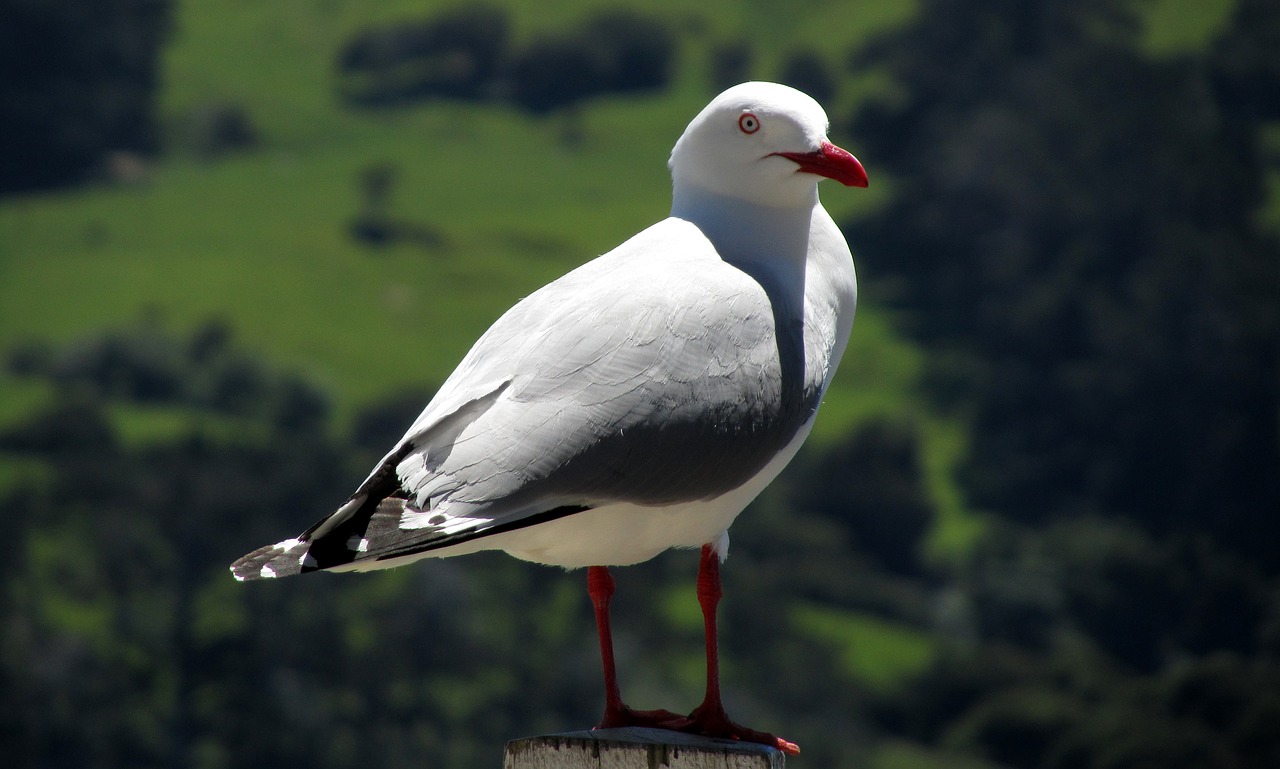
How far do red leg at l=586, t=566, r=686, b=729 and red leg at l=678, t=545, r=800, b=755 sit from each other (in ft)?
0.23

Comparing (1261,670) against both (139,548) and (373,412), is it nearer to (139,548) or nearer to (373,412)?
(373,412)

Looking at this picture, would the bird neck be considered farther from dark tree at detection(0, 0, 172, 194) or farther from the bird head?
dark tree at detection(0, 0, 172, 194)

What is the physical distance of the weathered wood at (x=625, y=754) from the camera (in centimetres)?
401

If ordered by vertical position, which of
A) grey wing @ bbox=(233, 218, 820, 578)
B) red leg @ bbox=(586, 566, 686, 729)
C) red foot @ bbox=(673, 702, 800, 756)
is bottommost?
red foot @ bbox=(673, 702, 800, 756)

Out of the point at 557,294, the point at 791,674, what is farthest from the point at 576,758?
the point at 791,674

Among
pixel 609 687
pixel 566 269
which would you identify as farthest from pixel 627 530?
pixel 566 269

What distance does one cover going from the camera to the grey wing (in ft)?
13.0

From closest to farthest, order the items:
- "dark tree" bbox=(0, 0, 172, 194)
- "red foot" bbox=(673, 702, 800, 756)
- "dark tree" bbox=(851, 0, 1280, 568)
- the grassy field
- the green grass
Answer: "red foot" bbox=(673, 702, 800, 756) → the green grass → the grassy field → "dark tree" bbox=(851, 0, 1280, 568) → "dark tree" bbox=(0, 0, 172, 194)

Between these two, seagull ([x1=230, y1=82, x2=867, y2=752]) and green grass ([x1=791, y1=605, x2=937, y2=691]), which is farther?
green grass ([x1=791, y1=605, x2=937, y2=691])

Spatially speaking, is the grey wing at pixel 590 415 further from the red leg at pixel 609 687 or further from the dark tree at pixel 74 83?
the dark tree at pixel 74 83

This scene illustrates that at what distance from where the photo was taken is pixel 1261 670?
4744 cm

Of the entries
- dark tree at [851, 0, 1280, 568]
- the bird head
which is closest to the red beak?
the bird head

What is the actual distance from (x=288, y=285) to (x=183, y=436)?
22.8ft

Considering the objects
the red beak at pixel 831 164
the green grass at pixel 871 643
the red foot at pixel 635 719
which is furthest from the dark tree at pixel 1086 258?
the red foot at pixel 635 719
